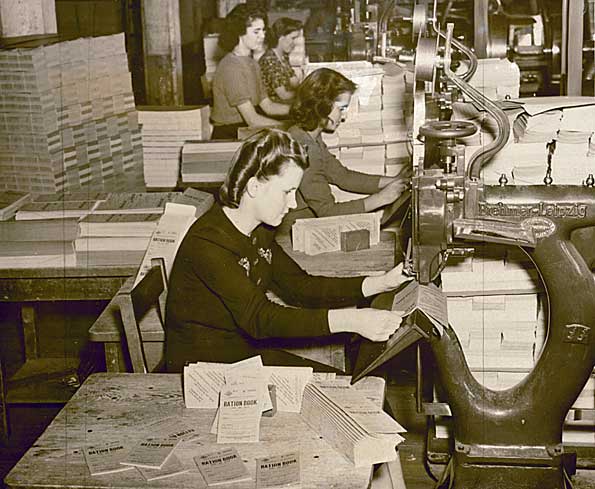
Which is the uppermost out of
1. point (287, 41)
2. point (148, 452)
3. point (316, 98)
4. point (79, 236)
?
point (287, 41)

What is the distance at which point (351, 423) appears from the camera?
7.72ft

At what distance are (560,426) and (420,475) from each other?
0.89 metres

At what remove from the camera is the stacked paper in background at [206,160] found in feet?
17.6

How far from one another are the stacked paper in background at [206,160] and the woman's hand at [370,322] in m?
2.50

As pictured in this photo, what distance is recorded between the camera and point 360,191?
16.7 feet

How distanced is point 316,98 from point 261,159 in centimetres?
175

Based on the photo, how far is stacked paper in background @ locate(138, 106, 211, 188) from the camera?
5.71m

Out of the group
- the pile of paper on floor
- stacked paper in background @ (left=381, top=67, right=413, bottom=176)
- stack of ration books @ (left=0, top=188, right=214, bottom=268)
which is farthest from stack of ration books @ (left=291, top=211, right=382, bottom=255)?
the pile of paper on floor

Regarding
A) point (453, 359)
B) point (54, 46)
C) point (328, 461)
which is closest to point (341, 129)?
point (54, 46)

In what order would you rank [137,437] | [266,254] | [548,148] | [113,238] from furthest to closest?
1. [113,238]
2. [266,254]
3. [548,148]
4. [137,437]

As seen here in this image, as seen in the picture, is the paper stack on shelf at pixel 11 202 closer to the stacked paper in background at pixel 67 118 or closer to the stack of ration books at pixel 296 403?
the stacked paper in background at pixel 67 118

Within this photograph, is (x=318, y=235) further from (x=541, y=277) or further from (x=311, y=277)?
(x=541, y=277)

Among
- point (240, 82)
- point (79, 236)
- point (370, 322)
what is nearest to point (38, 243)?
point (79, 236)

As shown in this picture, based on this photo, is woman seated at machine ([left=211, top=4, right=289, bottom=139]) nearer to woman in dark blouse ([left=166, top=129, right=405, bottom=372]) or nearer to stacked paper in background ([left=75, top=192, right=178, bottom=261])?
stacked paper in background ([left=75, top=192, right=178, bottom=261])
